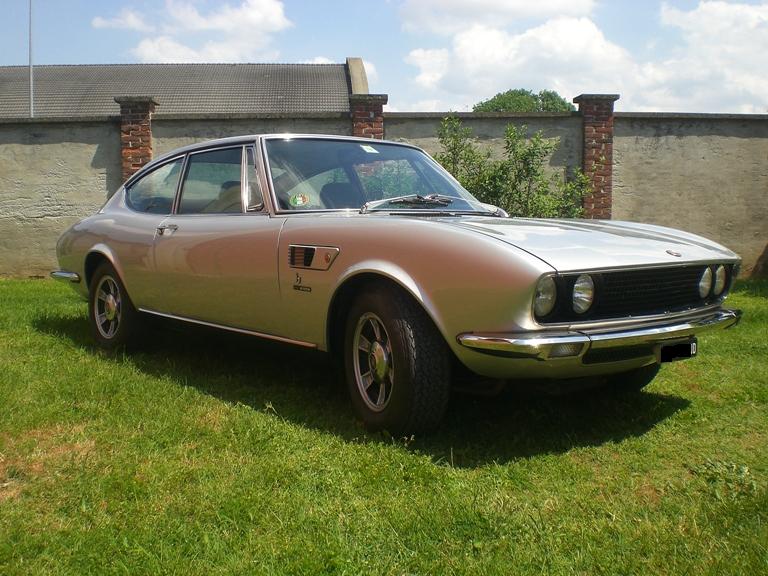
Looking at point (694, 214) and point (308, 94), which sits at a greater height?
point (308, 94)

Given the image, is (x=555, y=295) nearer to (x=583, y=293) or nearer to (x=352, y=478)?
(x=583, y=293)

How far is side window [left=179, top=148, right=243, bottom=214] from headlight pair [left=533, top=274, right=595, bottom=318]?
1985 millimetres

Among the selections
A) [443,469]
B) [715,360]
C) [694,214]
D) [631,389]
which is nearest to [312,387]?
[443,469]

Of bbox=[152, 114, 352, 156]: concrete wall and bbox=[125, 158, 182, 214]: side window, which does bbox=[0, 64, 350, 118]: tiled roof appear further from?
bbox=[125, 158, 182, 214]: side window

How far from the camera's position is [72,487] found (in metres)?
2.91

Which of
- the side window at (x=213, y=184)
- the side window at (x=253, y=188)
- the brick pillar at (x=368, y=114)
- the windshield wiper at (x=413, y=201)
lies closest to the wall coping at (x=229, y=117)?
the brick pillar at (x=368, y=114)

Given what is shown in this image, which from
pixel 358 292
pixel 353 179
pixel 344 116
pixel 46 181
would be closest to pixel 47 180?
pixel 46 181

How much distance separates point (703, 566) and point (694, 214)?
390 inches

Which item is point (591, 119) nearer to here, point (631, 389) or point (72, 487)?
point (631, 389)

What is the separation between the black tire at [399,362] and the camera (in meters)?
3.22

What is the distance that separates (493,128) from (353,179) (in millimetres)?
6845

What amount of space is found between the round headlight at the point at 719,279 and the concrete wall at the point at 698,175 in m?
7.60

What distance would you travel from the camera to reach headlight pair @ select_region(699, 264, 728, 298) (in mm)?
3562

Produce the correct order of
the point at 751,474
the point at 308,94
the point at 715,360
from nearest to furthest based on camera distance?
the point at 751,474 < the point at 715,360 < the point at 308,94
